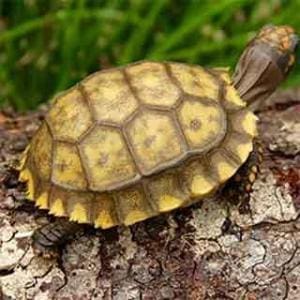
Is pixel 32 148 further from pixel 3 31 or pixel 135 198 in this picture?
pixel 3 31

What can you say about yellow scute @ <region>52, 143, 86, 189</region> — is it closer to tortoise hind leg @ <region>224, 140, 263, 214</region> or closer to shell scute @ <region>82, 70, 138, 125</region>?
shell scute @ <region>82, 70, 138, 125</region>

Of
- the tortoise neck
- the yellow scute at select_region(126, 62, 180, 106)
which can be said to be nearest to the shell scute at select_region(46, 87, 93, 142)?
the yellow scute at select_region(126, 62, 180, 106)

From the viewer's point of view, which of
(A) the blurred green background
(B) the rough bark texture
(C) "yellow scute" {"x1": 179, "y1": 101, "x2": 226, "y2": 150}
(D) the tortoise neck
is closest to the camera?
(B) the rough bark texture

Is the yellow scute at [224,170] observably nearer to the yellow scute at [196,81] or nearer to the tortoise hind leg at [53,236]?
the yellow scute at [196,81]

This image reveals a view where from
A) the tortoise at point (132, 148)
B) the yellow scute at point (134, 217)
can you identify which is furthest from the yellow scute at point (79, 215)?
the yellow scute at point (134, 217)

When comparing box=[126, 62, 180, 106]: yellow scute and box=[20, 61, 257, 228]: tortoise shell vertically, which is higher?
box=[126, 62, 180, 106]: yellow scute

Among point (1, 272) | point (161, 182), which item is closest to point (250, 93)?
point (161, 182)
